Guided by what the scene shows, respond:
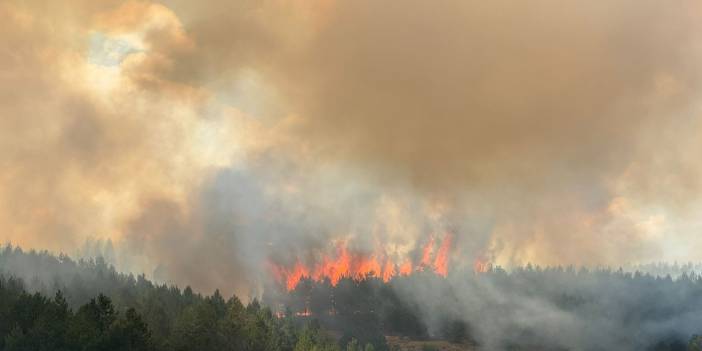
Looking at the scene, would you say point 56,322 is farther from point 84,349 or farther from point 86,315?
point 84,349

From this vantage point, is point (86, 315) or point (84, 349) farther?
point (86, 315)

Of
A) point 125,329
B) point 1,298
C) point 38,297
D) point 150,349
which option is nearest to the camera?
point 125,329

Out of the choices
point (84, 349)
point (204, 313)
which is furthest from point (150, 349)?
point (204, 313)

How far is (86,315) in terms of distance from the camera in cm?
15738

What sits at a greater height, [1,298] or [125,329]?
[1,298]

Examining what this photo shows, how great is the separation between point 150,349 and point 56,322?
2206 cm

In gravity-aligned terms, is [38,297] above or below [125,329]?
above

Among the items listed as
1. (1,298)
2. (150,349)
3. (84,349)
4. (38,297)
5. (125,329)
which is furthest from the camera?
(1,298)

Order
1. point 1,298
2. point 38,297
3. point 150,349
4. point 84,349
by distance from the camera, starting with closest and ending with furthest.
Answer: point 84,349
point 150,349
point 38,297
point 1,298

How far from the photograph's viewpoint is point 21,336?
149125 mm

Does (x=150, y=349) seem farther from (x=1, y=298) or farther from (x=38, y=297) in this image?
(x=1, y=298)

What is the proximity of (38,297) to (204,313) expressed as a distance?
44281mm

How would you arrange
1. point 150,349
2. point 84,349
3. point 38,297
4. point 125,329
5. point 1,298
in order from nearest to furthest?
point 84,349
point 125,329
point 150,349
point 38,297
point 1,298

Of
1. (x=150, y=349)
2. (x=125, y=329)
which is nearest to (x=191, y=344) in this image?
(x=150, y=349)
